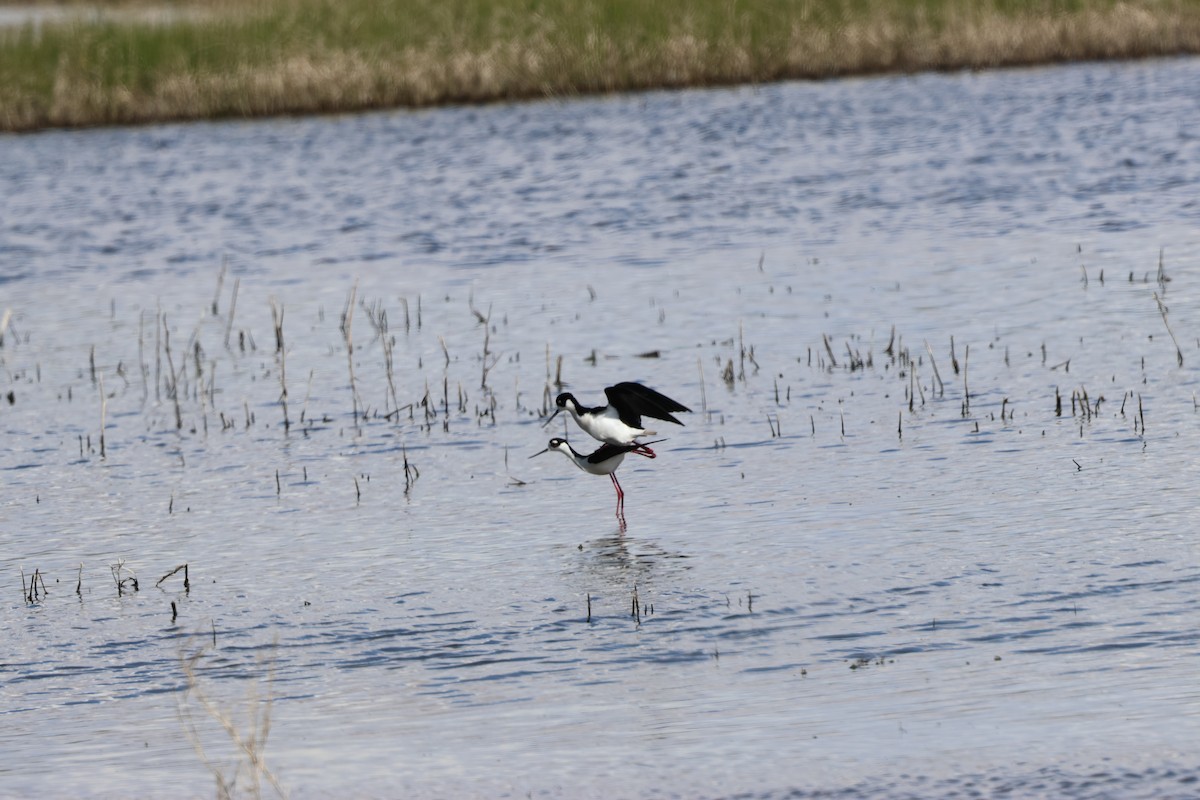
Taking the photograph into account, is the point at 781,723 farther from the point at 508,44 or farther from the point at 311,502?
the point at 508,44

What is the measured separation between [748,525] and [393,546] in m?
1.92

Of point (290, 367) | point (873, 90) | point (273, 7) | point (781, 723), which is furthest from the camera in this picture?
point (273, 7)

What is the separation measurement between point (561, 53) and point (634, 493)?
22054 mm

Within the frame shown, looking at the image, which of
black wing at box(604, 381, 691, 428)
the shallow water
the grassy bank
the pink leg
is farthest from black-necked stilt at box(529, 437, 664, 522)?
the grassy bank

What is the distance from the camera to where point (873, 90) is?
3116 centimetres

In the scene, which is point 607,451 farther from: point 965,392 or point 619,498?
point 965,392

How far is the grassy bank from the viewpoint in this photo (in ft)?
103

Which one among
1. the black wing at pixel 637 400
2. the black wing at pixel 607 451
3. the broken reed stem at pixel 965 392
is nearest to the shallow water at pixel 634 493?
the broken reed stem at pixel 965 392

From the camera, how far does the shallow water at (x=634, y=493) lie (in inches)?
264

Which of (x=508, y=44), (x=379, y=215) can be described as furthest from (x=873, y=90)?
(x=379, y=215)

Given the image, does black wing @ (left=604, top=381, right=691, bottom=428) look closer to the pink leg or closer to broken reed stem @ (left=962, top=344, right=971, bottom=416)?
the pink leg

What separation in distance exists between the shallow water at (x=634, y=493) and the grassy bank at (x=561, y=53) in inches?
284

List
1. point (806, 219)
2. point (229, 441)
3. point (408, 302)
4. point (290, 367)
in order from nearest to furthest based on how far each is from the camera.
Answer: point (229, 441), point (290, 367), point (408, 302), point (806, 219)

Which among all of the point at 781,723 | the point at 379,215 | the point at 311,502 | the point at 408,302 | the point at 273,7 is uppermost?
Result: the point at 273,7
